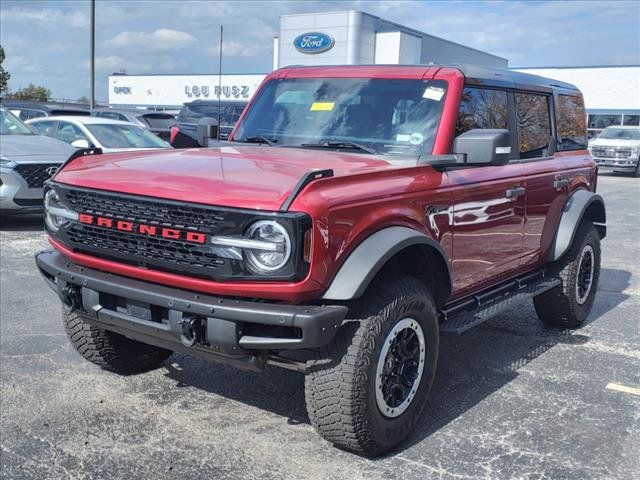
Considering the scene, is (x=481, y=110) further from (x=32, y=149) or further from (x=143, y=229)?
(x=32, y=149)

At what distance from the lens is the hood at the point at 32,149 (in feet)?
30.3

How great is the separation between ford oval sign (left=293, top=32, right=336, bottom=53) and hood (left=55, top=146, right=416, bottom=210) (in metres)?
34.4

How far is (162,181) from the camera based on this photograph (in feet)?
10.6

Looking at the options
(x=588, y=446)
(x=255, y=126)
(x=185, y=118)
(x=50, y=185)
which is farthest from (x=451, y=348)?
(x=185, y=118)

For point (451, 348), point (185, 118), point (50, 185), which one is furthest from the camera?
point (185, 118)

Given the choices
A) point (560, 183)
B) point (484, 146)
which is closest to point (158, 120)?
point (560, 183)

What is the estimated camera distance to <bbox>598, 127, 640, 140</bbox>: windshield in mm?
24688

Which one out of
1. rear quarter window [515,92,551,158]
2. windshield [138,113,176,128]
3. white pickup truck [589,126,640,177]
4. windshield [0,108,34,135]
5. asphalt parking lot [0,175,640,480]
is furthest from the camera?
white pickup truck [589,126,640,177]

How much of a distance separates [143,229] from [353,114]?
1744mm

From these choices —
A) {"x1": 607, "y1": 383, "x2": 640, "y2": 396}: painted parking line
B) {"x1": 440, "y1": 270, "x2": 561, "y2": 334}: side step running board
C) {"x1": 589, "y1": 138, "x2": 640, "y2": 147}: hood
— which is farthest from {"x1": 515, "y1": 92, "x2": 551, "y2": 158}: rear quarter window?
{"x1": 589, "y1": 138, "x2": 640, "y2": 147}: hood

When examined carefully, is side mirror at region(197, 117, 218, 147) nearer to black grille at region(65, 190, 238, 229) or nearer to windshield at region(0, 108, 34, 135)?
black grille at region(65, 190, 238, 229)

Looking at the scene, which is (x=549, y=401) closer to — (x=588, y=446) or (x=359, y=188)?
(x=588, y=446)

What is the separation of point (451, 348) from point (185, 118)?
46.4 ft

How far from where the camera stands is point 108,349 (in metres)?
4.24
